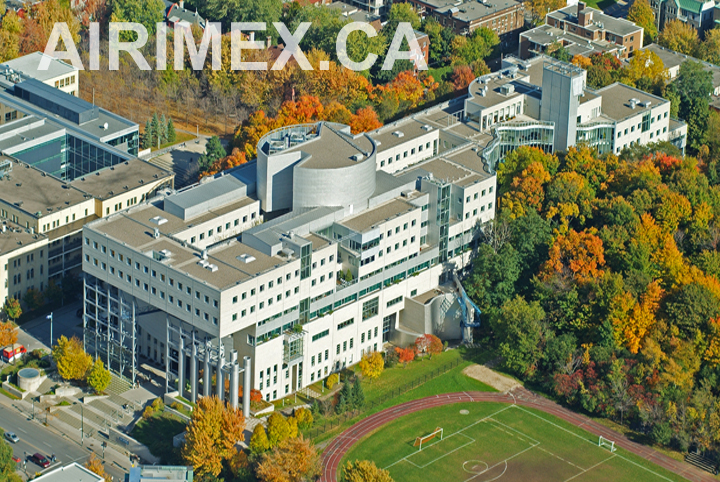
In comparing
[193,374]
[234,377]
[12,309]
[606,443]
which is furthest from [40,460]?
[606,443]

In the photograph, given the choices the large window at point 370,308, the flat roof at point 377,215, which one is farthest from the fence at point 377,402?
the flat roof at point 377,215

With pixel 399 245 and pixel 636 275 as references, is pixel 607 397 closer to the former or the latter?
pixel 636 275

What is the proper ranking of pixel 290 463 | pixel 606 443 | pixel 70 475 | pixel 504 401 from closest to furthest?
pixel 70 475, pixel 290 463, pixel 606 443, pixel 504 401

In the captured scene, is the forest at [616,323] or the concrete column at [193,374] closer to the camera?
the concrete column at [193,374]

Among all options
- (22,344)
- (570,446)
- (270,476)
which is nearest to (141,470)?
(270,476)

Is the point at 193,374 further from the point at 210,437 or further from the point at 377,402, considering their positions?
the point at 377,402

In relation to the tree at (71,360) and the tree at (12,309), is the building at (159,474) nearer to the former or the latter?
the tree at (71,360)
